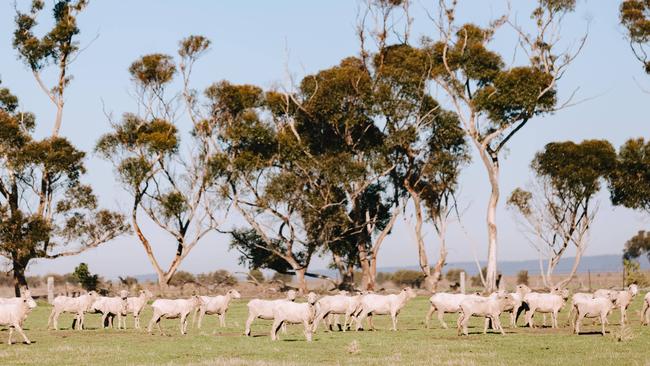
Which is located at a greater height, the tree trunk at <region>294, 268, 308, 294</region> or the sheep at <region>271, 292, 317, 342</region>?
the tree trunk at <region>294, 268, 308, 294</region>

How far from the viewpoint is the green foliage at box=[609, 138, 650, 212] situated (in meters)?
57.8

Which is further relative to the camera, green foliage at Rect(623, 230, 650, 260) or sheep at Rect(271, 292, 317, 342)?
green foliage at Rect(623, 230, 650, 260)

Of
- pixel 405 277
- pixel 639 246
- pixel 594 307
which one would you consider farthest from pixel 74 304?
pixel 639 246

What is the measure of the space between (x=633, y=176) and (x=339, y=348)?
42166 mm

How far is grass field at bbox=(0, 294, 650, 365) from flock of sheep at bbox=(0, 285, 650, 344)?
1.89 ft

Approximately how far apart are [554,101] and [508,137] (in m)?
4.05

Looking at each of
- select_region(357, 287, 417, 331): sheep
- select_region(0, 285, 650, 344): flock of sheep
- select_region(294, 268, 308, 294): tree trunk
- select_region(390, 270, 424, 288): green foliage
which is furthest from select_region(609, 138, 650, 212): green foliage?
select_region(390, 270, 424, 288): green foliage

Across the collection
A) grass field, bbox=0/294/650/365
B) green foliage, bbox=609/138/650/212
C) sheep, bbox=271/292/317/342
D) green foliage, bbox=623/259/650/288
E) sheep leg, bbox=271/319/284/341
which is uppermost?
green foliage, bbox=609/138/650/212

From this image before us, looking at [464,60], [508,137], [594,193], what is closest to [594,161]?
[594,193]

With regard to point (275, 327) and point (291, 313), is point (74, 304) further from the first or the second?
point (291, 313)

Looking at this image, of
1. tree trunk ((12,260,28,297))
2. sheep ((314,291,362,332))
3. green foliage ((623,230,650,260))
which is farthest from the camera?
green foliage ((623,230,650,260))

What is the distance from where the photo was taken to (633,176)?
58656 millimetres

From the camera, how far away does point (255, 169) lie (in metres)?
59.6

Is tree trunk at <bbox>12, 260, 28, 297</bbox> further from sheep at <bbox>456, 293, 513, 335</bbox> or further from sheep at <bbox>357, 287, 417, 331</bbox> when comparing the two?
sheep at <bbox>456, 293, 513, 335</bbox>
